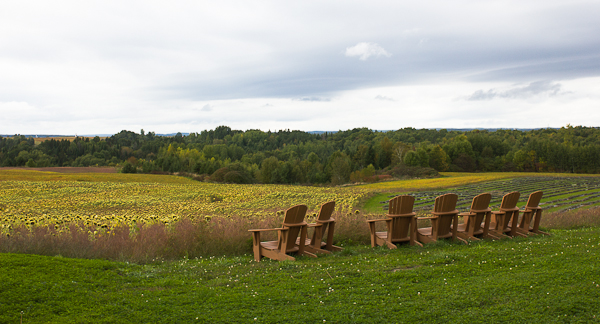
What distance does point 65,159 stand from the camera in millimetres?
123188

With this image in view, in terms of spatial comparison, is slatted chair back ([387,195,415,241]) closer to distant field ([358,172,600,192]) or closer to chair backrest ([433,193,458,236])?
chair backrest ([433,193,458,236])

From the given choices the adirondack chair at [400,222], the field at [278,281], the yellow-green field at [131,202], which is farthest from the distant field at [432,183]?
the field at [278,281]

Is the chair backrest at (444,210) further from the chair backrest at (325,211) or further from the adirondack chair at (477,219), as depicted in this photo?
the chair backrest at (325,211)

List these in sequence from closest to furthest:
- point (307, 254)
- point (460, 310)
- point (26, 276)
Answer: point (460, 310)
point (26, 276)
point (307, 254)

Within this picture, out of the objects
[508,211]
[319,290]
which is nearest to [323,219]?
[319,290]

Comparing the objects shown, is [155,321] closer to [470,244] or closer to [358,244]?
[358,244]

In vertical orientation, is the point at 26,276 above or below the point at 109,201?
above

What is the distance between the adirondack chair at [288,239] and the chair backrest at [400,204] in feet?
6.11

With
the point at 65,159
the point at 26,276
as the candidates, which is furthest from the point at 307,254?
the point at 65,159

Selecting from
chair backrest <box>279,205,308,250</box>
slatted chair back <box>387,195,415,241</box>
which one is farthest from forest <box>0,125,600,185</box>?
chair backrest <box>279,205,308,250</box>

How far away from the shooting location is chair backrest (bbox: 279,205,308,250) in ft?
22.6

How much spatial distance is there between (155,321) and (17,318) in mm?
1284

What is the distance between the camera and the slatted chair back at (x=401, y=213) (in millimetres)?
7699

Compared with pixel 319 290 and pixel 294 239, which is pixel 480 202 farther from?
pixel 319 290
